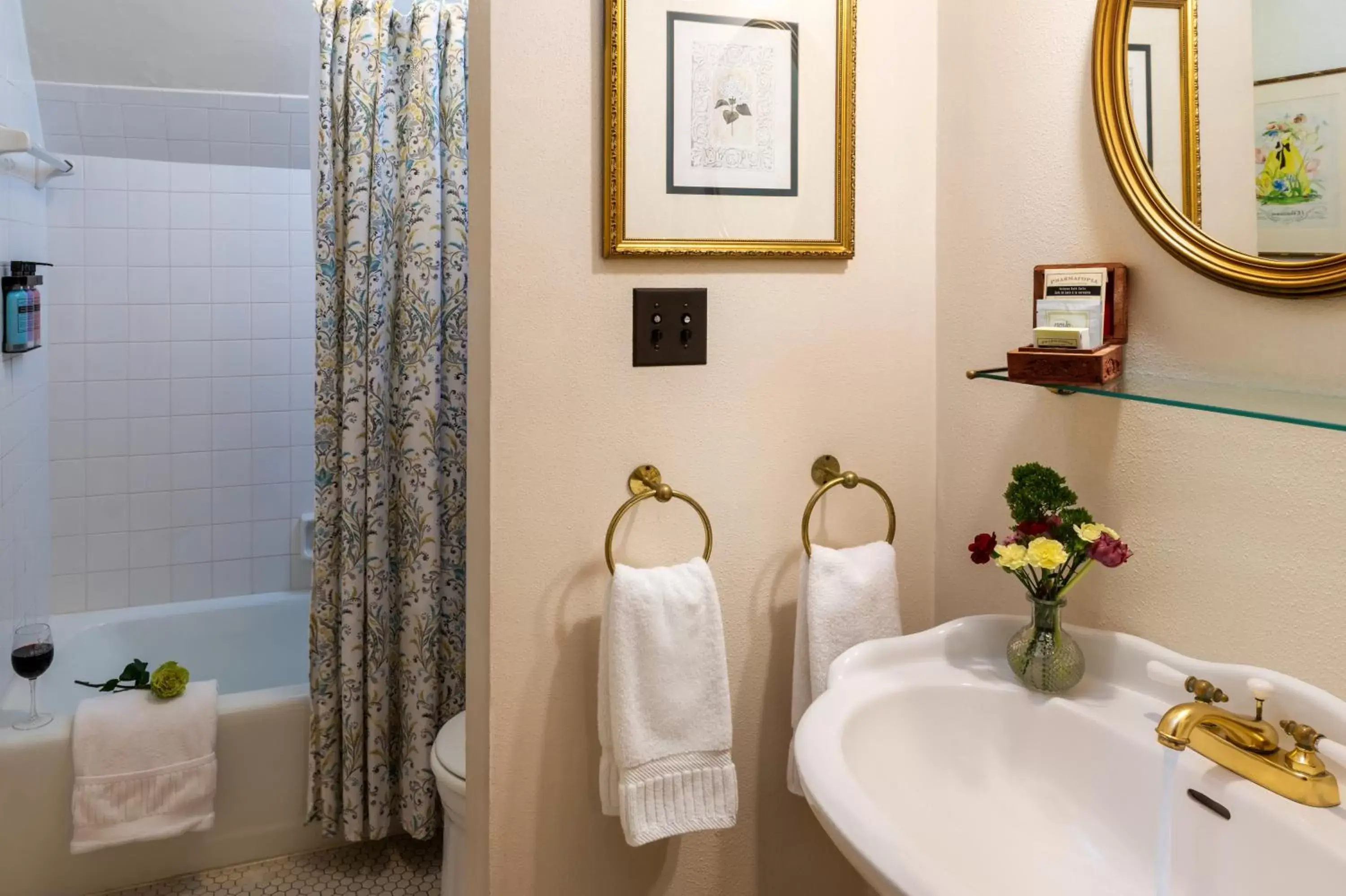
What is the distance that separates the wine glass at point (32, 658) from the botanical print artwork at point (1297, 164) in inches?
96.5

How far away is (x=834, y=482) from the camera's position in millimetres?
1420

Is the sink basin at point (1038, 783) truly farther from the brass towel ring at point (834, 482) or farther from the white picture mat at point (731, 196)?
the white picture mat at point (731, 196)

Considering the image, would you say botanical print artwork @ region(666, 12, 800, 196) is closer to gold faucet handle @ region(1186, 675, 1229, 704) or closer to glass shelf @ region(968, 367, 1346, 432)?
glass shelf @ region(968, 367, 1346, 432)

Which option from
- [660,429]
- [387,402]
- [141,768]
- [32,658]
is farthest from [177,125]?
[660,429]

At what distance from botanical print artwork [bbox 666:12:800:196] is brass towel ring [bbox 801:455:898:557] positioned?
15.6 inches

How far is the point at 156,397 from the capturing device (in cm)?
302

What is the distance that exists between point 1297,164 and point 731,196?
666 mm

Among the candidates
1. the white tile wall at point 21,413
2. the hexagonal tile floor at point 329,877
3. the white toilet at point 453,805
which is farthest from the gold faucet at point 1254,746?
the white tile wall at point 21,413

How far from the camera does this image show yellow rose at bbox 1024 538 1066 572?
1.09 metres

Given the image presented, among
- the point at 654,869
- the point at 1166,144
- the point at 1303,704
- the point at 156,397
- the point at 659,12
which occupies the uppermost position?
the point at 659,12

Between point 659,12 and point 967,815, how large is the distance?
108 centimetres

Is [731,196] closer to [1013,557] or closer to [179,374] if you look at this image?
[1013,557]

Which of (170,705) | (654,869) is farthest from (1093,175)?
(170,705)

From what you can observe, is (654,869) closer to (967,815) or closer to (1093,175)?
(967,815)
